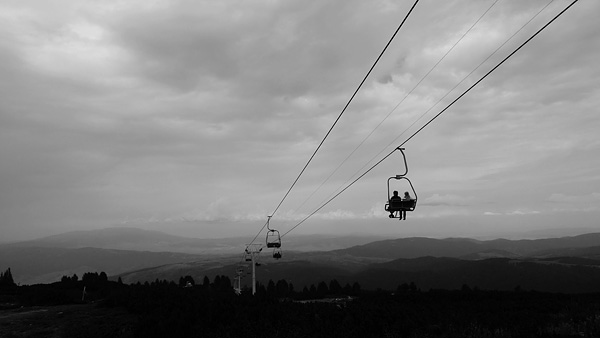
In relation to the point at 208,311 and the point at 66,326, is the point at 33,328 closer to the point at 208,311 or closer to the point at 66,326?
the point at 66,326

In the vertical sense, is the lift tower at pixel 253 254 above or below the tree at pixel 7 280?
above

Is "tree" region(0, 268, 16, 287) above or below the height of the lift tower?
below

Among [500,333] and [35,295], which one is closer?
[500,333]

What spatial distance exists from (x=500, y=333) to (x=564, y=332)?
3115 mm

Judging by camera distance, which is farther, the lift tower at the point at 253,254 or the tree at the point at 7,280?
the tree at the point at 7,280

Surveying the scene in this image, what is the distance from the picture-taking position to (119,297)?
142ft

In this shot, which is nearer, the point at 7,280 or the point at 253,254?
the point at 253,254

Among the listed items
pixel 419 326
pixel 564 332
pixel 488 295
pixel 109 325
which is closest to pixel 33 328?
pixel 109 325

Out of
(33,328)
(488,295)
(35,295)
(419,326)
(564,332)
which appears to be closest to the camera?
(564,332)

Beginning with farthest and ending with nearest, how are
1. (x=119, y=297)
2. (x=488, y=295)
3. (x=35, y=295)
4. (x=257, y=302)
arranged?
(x=488, y=295), (x=35, y=295), (x=119, y=297), (x=257, y=302)

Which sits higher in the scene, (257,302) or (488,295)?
(257,302)

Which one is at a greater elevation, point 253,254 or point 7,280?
point 253,254

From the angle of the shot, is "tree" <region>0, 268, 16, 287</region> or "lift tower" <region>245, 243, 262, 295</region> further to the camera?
"tree" <region>0, 268, 16, 287</region>

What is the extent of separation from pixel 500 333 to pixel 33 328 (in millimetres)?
31703
